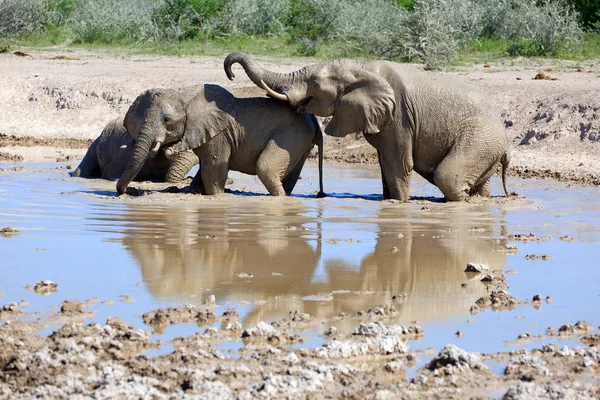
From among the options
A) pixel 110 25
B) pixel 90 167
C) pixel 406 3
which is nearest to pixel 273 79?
pixel 90 167

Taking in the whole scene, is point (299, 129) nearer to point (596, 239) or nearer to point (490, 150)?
point (490, 150)

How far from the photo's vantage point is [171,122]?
12.3m

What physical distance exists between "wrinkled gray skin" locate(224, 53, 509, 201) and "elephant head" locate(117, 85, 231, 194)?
56 centimetres

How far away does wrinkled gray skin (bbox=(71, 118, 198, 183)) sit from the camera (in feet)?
45.3

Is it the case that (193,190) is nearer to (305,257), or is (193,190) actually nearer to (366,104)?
(366,104)

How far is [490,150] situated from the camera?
485 inches

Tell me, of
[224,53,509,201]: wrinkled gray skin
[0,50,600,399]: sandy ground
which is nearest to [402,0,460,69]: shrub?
[224,53,509,201]: wrinkled gray skin

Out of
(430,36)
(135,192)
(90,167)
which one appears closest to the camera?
(135,192)

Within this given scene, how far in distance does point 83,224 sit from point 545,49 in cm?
1571

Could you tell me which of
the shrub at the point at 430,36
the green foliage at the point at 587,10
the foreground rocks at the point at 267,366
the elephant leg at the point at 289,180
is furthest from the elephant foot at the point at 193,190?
the green foliage at the point at 587,10

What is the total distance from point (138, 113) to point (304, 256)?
4858 millimetres

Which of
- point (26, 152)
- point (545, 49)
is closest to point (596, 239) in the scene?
point (26, 152)

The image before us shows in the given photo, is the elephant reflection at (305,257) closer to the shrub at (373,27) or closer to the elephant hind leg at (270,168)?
the elephant hind leg at (270,168)

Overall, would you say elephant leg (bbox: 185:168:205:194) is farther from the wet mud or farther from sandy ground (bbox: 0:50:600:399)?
sandy ground (bbox: 0:50:600:399)
